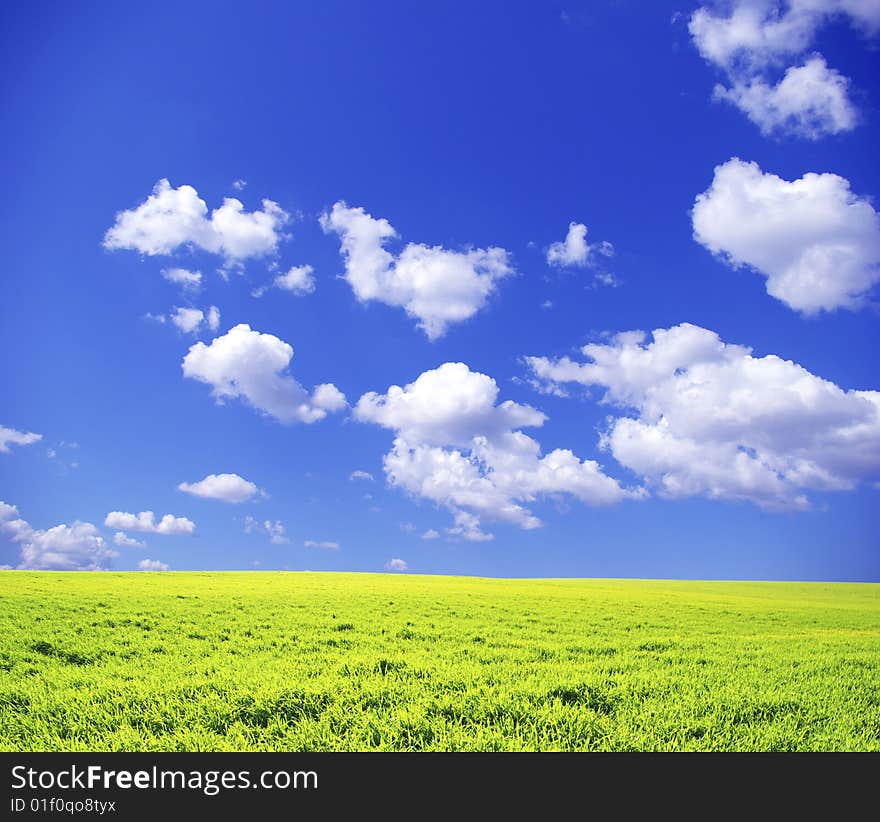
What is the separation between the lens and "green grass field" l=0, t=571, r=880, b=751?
7.12m

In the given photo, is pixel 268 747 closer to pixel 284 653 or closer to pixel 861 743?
pixel 284 653

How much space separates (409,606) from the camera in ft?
74.7

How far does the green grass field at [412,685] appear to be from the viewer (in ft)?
23.4

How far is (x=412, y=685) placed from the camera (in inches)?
358

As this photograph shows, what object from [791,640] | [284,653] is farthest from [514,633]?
[791,640]
